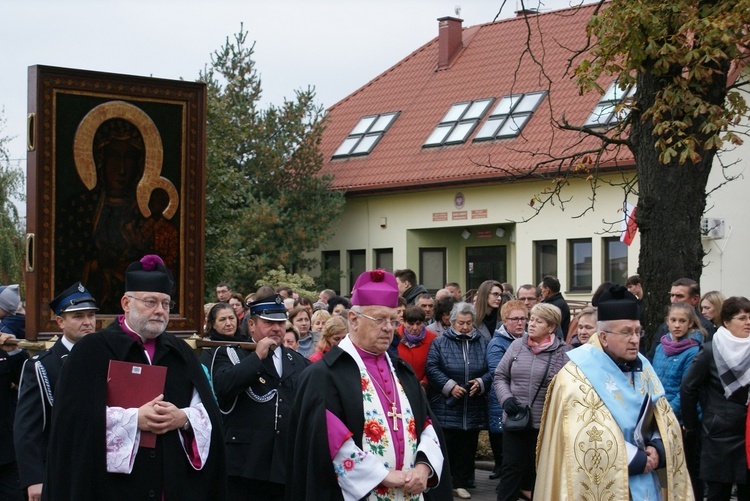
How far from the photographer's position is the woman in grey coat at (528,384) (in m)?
10.7

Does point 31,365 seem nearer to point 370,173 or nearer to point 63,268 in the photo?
point 63,268

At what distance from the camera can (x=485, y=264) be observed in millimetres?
31219

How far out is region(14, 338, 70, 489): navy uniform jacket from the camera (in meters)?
7.17

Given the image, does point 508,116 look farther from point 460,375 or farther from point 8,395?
point 8,395

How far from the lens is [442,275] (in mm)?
32031

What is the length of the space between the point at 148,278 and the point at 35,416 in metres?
1.66

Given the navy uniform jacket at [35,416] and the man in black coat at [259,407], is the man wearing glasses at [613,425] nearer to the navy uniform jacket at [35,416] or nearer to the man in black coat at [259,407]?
the man in black coat at [259,407]

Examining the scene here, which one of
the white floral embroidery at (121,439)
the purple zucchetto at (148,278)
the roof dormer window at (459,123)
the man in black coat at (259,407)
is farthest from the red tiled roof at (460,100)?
the white floral embroidery at (121,439)

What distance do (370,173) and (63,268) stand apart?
2389 cm

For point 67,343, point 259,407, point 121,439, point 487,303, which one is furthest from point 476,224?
point 121,439

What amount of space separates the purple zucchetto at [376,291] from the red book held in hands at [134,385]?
42.7 inches

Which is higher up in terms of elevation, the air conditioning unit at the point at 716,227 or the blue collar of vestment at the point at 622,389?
the air conditioning unit at the point at 716,227

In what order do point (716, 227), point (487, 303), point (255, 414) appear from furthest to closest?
point (716, 227) → point (487, 303) → point (255, 414)

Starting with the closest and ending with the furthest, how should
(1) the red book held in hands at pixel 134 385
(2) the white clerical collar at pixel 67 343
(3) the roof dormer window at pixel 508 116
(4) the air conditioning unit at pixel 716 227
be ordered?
(1) the red book held in hands at pixel 134 385
(2) the white clerical collar at pixel 67 343
(4) the air conditioning unit at pixel 716 227
(3) the roof dormer window at pixel 508 116
